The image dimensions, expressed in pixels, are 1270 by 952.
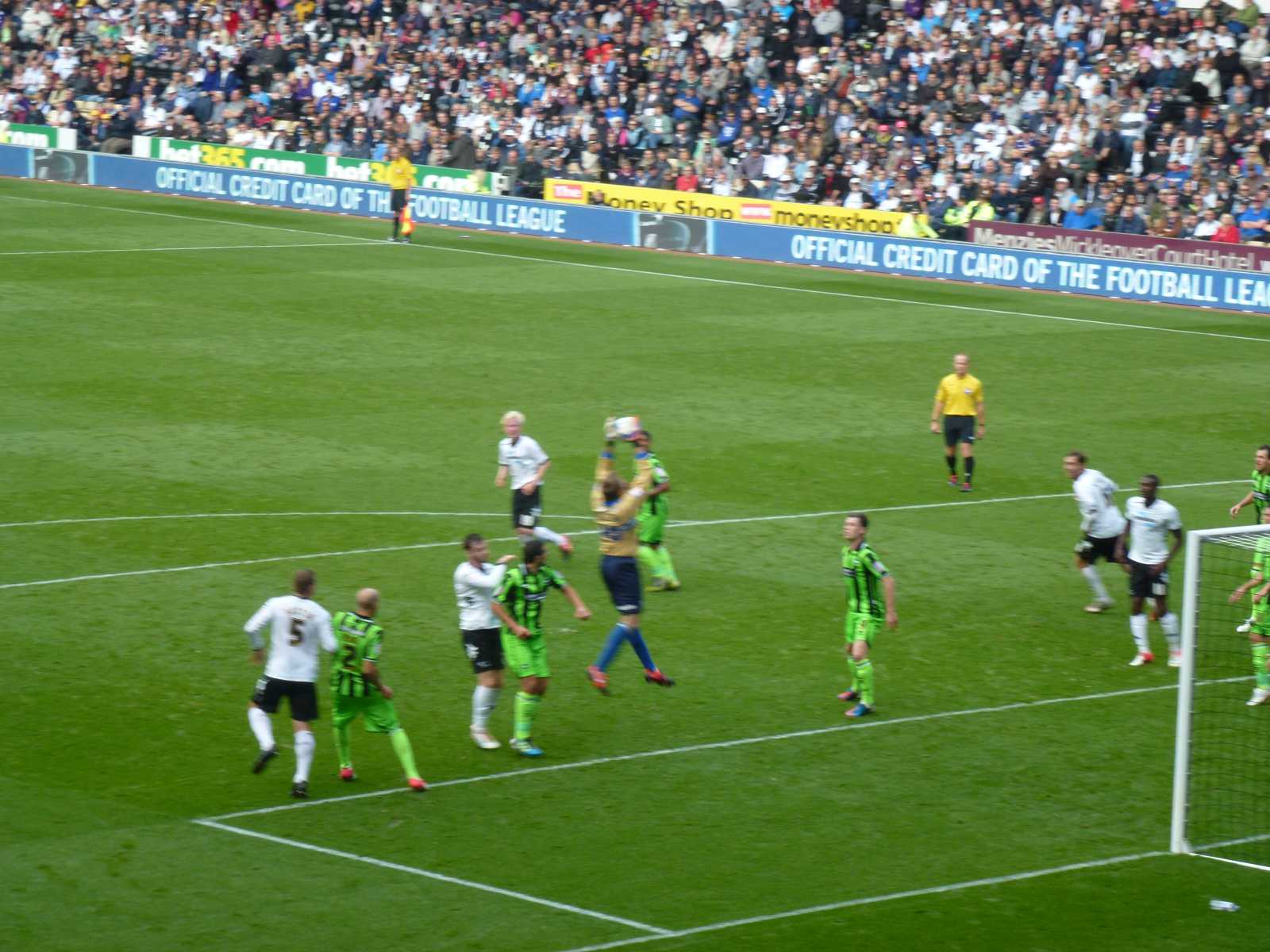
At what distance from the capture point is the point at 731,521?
76.3ft

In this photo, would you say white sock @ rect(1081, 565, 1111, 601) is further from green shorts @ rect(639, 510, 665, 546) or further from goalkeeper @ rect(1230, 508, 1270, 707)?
green shorts @ rect(639, 510, 665, 546)

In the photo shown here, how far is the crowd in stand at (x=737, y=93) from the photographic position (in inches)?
1752

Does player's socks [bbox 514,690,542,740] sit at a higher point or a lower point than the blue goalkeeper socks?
lower

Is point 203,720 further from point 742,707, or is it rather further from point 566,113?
point 566,113

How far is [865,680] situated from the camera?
16.1m

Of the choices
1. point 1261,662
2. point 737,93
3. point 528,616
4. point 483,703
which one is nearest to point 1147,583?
point 1261,662

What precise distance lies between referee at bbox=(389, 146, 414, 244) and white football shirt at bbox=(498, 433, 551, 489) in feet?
83.9

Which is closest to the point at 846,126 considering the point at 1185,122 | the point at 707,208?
the point at 707,208

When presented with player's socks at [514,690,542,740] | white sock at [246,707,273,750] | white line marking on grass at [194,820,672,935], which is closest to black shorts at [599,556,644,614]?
player's socks at [514,690,542,740]

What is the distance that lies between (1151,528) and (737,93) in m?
37.5

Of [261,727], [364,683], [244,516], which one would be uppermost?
[244,516]

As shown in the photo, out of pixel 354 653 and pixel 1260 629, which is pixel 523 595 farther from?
pixel 1260 629

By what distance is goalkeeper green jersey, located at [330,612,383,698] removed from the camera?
45.8 feet

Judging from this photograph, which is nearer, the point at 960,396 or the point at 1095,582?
the point at 1095,582
